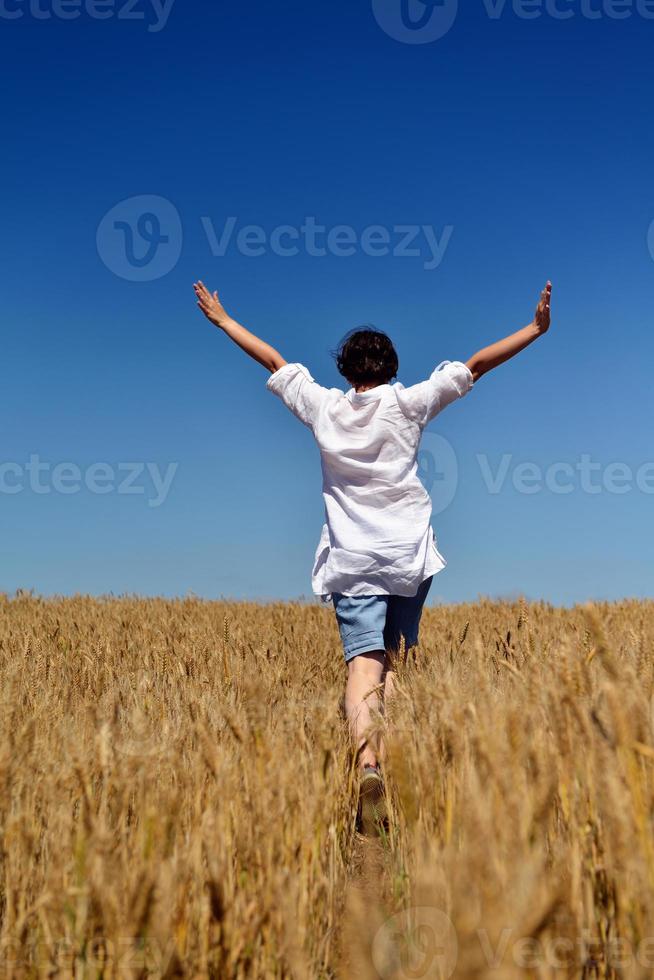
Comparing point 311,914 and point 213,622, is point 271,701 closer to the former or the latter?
point 311,914

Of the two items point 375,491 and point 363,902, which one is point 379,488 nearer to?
point 375,491

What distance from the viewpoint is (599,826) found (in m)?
1.73

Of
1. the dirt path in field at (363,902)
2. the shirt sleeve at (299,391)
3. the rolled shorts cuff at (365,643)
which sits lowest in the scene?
the dirt path in field at (363,902)

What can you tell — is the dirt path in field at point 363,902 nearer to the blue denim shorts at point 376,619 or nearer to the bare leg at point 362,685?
the bare leg at point 362,685

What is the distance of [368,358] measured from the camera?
380cm

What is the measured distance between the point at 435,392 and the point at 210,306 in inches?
52.0

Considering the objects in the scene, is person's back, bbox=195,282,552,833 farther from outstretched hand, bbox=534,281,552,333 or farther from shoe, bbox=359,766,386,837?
shoe, bbox=359,766,386,837

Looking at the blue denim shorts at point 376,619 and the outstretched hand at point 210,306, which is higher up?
the outstretched hand at point 210,306

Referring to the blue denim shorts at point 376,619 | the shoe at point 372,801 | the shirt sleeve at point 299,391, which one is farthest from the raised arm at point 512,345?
the shoe at point 372,801

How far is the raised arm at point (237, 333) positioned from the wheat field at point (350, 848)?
166cm

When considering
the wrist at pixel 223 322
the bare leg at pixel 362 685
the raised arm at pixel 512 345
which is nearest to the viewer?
the bare leg at pixel 362 685

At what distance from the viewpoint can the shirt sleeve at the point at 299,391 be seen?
3.78m

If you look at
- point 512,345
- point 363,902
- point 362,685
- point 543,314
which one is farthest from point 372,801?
point 543,314

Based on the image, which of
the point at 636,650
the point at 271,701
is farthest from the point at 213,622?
the point at 636,650
